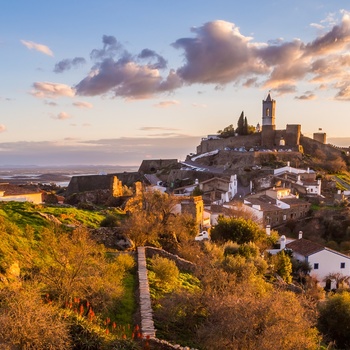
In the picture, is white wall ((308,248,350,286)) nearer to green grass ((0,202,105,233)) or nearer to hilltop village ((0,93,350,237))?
hilltop village ((0,93,350,237))

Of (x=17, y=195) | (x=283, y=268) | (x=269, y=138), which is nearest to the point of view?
(x=283, y=268)

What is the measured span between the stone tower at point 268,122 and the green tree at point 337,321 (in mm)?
55279

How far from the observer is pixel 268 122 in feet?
228

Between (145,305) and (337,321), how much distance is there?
8216mm

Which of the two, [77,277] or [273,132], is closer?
[77,277]

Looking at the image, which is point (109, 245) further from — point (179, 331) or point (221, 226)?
point (221, 226)

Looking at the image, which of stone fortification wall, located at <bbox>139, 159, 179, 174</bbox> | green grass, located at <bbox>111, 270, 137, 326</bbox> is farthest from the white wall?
stone fortification wall, located at <bbox>139, 159, 179, 174</bbox>

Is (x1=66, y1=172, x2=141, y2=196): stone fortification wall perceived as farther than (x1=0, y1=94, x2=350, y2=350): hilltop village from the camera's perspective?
Yes

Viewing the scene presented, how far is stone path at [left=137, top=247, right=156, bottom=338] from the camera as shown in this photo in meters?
8.68

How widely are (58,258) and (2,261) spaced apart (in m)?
1.46

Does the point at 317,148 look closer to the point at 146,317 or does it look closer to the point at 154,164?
the point at 154,164

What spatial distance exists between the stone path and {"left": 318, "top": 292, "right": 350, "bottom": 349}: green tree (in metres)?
6.97

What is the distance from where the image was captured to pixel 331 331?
47.4 ft

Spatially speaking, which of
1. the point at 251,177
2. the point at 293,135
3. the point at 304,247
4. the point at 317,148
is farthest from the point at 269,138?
the point at 304,247
